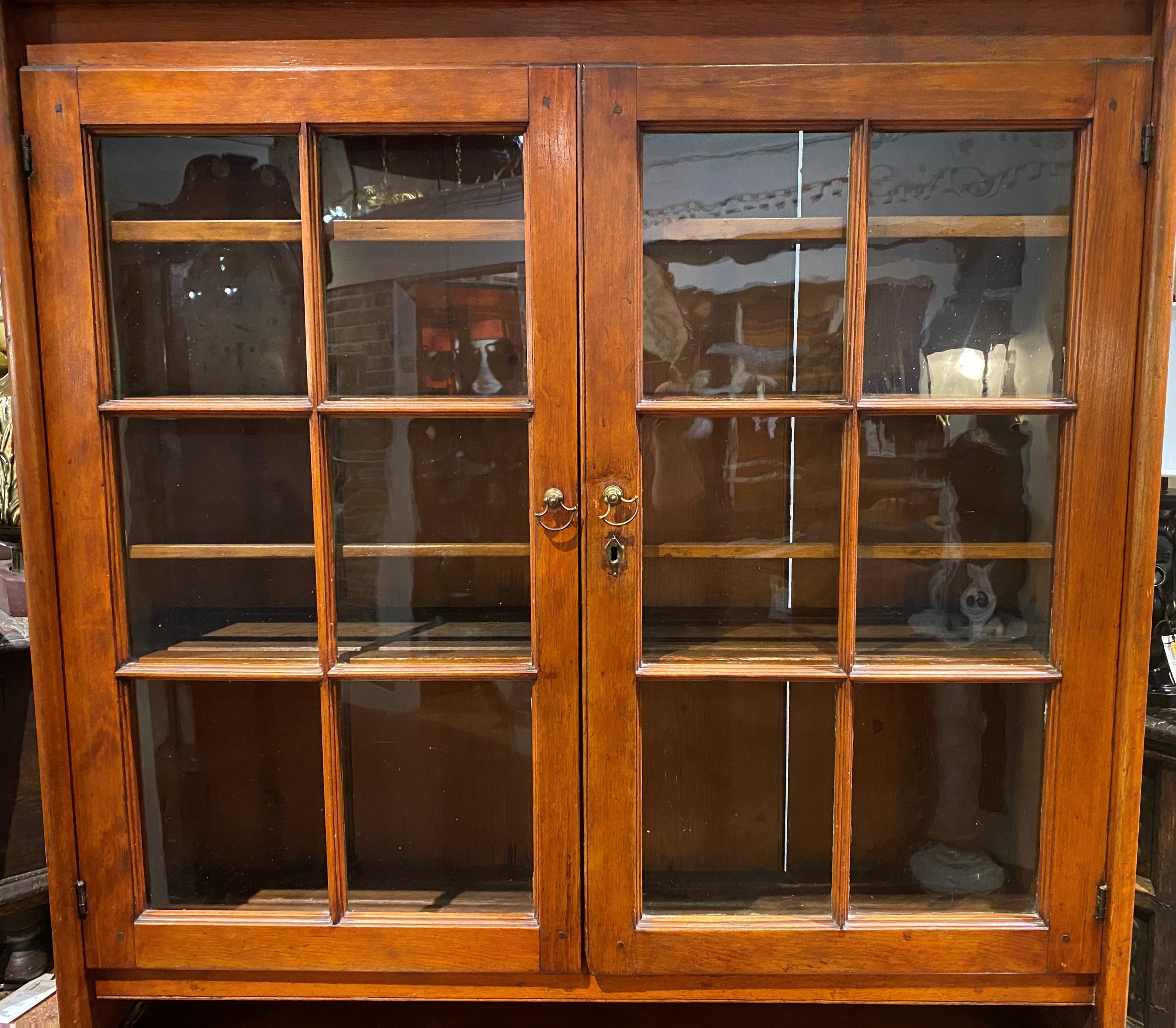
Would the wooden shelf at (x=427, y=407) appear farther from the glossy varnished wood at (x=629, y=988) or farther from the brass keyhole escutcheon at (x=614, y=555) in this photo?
the glossy varnished wood at (x=629, y=988)

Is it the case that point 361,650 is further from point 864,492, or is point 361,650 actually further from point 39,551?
point 864,492

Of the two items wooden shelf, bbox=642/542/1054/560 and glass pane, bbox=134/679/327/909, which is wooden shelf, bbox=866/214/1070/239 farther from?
glass pane, bbox=134/679/327/909

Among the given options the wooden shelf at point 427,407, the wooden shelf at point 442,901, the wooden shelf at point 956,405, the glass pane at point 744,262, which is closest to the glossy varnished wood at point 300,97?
the glass pane at point 744,262

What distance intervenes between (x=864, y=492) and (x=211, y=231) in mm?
952

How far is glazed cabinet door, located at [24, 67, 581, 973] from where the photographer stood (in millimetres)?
955

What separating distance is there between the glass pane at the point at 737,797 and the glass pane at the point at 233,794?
0.47m

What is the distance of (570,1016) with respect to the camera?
126 cm

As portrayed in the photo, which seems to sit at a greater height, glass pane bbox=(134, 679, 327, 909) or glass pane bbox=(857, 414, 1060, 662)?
glass pane bbox=(857, 414, 1060, 662)

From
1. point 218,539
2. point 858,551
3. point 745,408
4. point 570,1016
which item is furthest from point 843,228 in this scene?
point 570,1016

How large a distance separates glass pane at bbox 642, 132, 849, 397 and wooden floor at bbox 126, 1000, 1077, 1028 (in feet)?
3.24

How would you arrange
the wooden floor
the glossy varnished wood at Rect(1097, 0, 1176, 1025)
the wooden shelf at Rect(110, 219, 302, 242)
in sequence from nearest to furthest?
1. the glossy varnished wood at Rect(1097, 0, 1176, 1025)
2. the wooden shelf at Rect(110, 219, 302, 242)
3. the wooden floor

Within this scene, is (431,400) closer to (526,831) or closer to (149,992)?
(526,831)

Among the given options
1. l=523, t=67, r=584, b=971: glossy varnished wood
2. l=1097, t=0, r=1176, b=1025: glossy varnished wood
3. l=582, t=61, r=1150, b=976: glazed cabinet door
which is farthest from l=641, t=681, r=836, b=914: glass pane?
l=1097, t=0, r=1176, b=1025: glossy varnished wood

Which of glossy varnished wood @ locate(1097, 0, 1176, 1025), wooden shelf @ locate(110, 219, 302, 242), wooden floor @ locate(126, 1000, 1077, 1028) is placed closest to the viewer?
glossy varnished wood @ locate(1097, 0, 1176, 1025)
